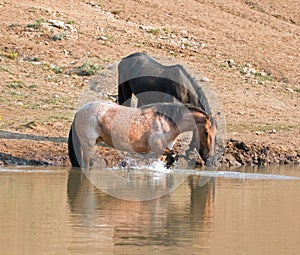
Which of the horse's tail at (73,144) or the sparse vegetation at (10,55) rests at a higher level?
the sparse vegetation at (10,55)

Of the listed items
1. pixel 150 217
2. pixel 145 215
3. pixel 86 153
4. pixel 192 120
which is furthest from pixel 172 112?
pixel 150 217

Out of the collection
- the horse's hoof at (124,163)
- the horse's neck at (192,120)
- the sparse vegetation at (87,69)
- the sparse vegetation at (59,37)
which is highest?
the sparse vegetation at (59,37)

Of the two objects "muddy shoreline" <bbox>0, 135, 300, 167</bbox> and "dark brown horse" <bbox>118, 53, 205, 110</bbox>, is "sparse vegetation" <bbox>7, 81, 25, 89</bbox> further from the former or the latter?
"muddy shoreline" <bbox>0, 135, 300, 167</bbox>

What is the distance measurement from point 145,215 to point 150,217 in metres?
0.14

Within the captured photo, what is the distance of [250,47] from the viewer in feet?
90.3

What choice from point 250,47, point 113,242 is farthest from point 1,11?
point 113,242

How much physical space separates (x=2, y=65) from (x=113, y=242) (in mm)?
13314

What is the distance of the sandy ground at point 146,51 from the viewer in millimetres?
16484

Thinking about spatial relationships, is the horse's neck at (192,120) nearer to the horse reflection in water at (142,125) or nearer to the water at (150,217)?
the horse reflection in water at (142,125)

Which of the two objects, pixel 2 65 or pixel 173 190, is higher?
pixel 2 65

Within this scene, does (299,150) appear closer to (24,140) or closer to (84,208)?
(24,140)

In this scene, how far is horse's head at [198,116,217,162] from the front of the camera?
12.9 meters

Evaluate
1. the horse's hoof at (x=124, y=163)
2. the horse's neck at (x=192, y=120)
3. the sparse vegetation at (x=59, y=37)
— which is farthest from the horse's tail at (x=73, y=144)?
the sparse vegetation at (x=59, y=37)

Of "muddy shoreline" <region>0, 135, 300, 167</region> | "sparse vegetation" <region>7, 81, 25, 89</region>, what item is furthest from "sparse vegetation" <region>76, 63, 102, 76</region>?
"muddy shoreline" <region>0, 135, 300, 167</region>
